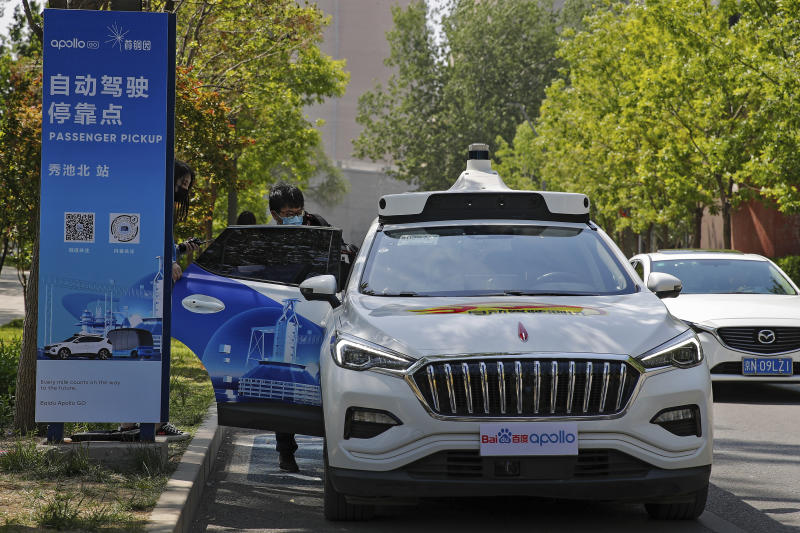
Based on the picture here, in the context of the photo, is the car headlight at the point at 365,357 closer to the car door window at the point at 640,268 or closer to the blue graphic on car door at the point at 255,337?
the blue graphic on car door at the point at 255,337

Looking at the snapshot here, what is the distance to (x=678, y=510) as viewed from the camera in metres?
6.05

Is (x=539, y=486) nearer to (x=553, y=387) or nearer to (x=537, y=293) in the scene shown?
(x=553, y=387)

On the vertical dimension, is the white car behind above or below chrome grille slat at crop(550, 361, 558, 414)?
below

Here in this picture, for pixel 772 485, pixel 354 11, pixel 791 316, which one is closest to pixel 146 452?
pixel 772 485

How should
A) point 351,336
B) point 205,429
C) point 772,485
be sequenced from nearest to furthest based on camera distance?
1. point 351,336
2. point 772,485
3. point 205,429

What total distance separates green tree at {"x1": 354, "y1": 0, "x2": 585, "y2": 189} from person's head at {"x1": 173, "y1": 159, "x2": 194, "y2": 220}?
182 ft

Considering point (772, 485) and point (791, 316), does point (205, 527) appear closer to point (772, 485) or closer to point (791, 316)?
point (772, 485)

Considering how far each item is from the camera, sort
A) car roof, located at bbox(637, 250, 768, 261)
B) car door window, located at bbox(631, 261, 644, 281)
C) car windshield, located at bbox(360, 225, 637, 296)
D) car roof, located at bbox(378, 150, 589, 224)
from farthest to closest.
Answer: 1. car door window, located at bbox(631, 261, 644, 281)
2. car roof, located at bbox(637, 250, 768, 261)
3. car roof, located at bbox(378, 150, 589, 224)
4. car windshield, located at bbox(360, 225, 637, 296)

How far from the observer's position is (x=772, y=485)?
7.34 metres

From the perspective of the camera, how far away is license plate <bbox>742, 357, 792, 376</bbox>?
1172 cm

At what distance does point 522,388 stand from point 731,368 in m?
7.10

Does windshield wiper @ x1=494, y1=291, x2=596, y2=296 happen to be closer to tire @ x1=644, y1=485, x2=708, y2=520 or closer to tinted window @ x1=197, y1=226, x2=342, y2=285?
tire @ x1=644, y1=485, x2=708, y2=520

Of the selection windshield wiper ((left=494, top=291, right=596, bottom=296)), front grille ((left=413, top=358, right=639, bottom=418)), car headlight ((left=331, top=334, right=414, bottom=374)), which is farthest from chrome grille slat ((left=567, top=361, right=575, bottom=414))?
windshield wiper ((left=494, top=291, right=596, bottom=296))

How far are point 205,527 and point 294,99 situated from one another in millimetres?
28665
